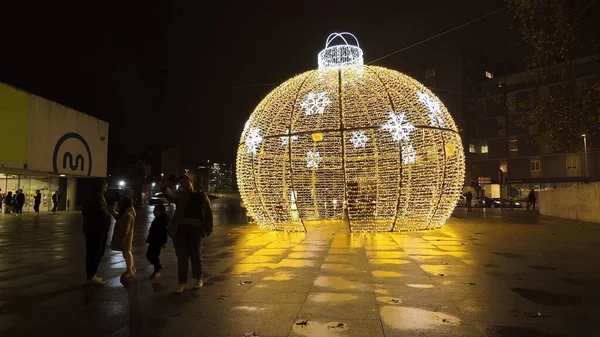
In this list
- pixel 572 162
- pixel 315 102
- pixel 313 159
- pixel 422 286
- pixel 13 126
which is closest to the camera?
pixel 422 286

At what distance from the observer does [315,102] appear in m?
12.5

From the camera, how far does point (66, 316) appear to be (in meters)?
4.46

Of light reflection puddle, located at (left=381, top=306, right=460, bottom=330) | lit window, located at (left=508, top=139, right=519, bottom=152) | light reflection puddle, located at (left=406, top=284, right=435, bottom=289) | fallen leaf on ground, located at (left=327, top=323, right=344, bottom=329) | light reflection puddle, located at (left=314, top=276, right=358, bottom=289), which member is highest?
lit window, located at (left=508, top=139, right=519, bottom=152)

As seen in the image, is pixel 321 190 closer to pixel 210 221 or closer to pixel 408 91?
pixel 408 91

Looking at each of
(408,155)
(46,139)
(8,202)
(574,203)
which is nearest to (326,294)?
(408,155)

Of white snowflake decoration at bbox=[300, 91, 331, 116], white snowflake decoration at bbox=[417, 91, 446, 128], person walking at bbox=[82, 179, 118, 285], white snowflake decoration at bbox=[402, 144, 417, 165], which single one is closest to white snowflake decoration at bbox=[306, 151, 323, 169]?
white snowflake decoration at bbox=[300, 91, 331, 116]

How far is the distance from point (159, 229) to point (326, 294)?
11.3 ft

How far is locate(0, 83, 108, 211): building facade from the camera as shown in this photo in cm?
1506

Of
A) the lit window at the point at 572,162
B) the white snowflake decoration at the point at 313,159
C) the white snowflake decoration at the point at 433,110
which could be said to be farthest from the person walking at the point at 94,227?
the lit window at the point at 572,162

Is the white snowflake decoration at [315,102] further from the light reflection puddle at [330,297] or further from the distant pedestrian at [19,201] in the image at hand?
the distant pedestrian at [19,201]

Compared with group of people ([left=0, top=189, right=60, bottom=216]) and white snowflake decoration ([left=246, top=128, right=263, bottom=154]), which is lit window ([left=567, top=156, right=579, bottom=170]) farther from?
group of people ([left=0, top=189, right=60, bottom=216])

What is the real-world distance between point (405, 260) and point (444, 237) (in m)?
4.11

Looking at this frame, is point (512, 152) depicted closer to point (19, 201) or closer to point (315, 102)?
point (315, 102)

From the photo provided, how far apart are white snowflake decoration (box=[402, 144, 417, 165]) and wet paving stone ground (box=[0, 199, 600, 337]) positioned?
9.52ft
